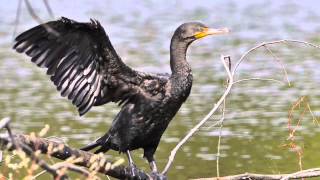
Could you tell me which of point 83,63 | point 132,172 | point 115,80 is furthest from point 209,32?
point 132,172

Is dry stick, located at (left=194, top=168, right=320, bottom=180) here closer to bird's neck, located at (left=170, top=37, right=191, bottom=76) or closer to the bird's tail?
bird's neck, located at (left=170, top=37, right=191, bottom=76)

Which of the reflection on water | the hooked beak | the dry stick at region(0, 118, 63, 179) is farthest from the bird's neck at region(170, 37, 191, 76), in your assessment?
the dry stick at region(0, 118, 63, 179)

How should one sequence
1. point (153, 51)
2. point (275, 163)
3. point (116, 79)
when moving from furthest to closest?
point (153, 51) < point (275, 163) < point (116, 79)

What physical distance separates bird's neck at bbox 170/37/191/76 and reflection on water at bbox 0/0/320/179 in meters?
2.60

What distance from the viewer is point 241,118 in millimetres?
15375

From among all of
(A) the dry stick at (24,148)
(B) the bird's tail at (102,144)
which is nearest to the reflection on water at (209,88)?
(B) the bird's tail at (102,144)

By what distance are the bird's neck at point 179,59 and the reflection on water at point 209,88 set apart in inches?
102

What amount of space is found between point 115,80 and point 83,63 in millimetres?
350

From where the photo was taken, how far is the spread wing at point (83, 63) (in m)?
6.39

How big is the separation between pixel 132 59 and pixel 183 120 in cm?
645

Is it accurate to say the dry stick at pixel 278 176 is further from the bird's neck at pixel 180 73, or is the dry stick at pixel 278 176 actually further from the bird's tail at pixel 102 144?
the bird's tail at pixel 102 144

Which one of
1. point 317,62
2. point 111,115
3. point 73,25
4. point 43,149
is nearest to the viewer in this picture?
point 43,149

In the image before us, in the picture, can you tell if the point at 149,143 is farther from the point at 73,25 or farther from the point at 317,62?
the point at 317,62

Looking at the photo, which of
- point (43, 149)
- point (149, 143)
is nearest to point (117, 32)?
point (149, 143)
